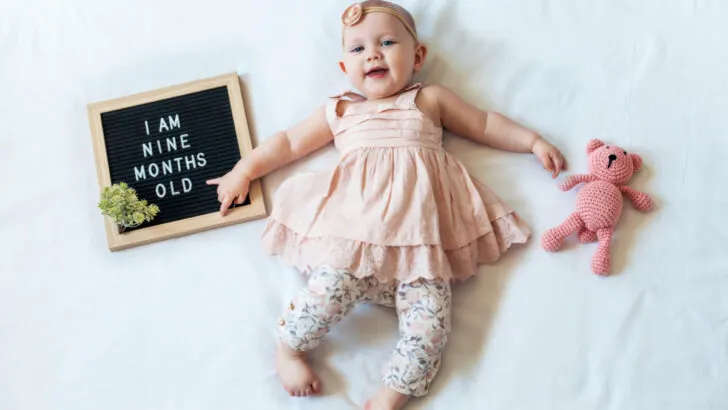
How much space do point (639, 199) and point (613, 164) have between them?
3.2 inches

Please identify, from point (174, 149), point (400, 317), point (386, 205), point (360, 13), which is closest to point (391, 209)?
point (386, 205)

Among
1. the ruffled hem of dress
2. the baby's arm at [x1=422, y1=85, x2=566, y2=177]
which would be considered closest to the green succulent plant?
the ruffled hem of dress

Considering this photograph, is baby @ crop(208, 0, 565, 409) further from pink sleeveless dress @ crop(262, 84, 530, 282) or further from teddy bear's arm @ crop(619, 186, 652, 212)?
teddy bear's arm @ crop(619, 186, 652, 212)

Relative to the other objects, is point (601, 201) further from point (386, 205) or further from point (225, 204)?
point (225, 204)

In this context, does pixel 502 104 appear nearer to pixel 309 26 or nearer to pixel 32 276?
pixel 309 26

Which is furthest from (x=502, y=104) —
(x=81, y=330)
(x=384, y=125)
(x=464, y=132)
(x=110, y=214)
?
(x=81, y=330)

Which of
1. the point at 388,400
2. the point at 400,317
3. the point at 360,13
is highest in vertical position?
the point at 360,13

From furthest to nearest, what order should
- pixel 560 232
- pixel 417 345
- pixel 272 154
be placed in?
pixel 272 154 < pixel 560 232 < pixel 417 345

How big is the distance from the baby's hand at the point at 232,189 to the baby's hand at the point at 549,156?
22.5 inches

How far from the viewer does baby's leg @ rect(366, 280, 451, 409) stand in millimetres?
1106

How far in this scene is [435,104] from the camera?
130 cm

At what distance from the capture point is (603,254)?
1188mm

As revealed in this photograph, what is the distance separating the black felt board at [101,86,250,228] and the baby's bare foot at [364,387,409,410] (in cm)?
47

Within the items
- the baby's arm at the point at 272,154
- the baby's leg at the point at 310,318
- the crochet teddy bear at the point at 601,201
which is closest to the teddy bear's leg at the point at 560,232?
the crochet teddy bear at the point at 601,201
